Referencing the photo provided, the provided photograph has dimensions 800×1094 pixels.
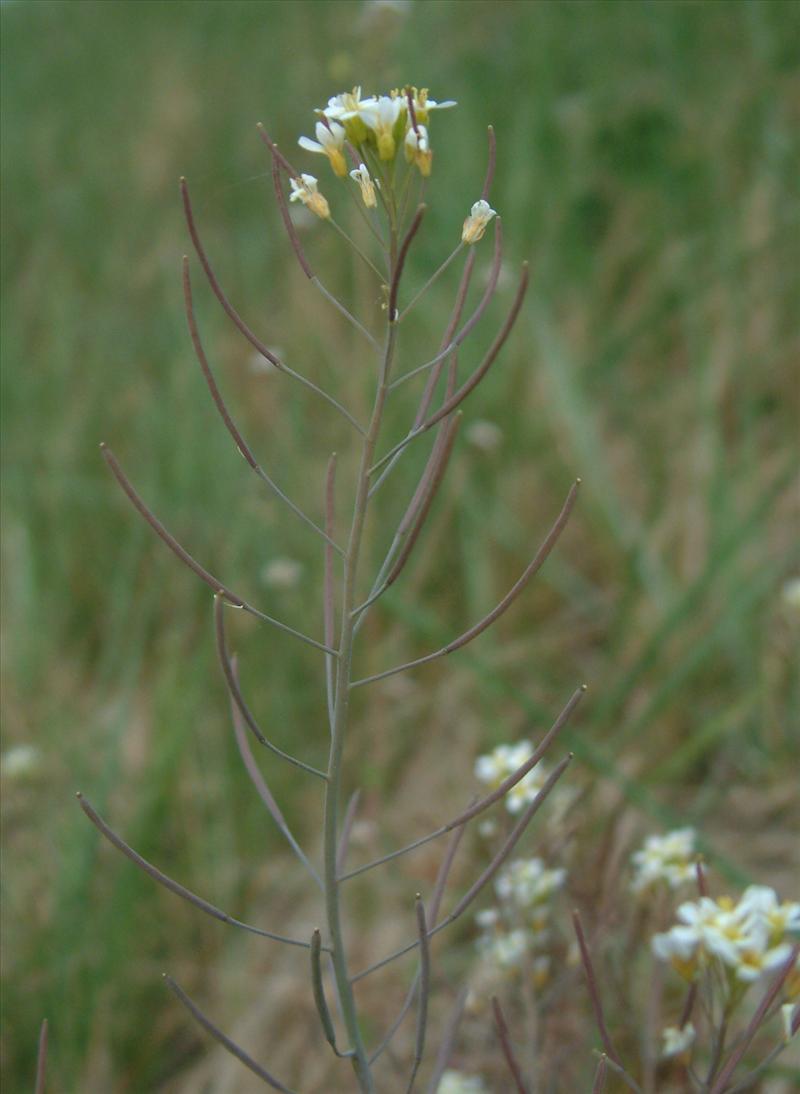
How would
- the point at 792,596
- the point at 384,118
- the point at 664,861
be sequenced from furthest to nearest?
the point at 792,596 → the point at 664,861 → the point at 384,118

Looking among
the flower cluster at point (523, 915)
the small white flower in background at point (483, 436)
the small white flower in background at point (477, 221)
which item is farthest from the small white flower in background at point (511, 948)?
the small white flower in background at point (483, 436)

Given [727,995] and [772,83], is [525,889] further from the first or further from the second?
[772,83]

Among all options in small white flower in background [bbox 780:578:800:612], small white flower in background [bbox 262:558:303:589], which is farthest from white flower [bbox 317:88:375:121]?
small white flower in background [bbox 780:578:800:612]

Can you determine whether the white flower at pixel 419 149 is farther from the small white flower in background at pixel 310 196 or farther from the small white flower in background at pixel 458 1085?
the small white flower in background at pixel 458 1085

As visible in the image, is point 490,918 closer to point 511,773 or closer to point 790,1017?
point 511,773

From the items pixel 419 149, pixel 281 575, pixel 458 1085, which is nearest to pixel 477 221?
pixel 419 149
